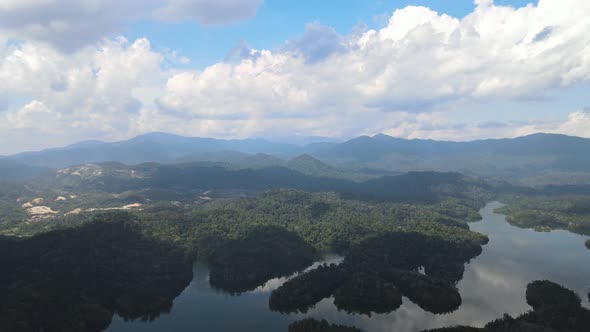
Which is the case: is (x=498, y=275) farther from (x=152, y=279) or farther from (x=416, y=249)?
(x=152, y=279)

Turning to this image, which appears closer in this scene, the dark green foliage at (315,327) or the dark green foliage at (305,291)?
the dark green foliage at (315,327)

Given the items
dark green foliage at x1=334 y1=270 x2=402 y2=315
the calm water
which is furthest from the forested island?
the calm water

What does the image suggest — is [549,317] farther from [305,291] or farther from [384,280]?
[305,291]

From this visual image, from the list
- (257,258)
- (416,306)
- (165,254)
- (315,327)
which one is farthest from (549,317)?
(165,254)

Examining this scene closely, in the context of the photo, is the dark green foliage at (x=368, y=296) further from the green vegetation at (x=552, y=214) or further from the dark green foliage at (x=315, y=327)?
the green vegetation at (x=552, y=214)

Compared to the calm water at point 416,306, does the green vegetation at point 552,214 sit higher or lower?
higher

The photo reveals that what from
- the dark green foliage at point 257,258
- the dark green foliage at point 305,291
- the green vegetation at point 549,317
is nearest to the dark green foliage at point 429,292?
the green vegetation at point 549,317

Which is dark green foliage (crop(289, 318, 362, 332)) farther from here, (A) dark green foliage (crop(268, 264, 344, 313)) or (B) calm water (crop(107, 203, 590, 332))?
(A) dark green foliage (crop(268, 264, 344, 313))
